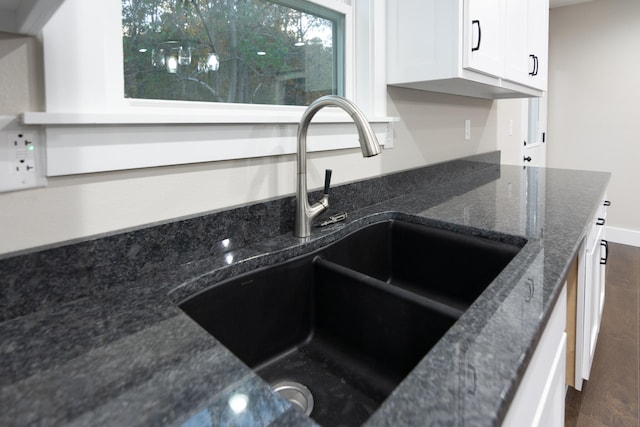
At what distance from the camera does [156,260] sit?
2.64 feet

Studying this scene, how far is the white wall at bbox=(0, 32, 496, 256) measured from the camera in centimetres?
64

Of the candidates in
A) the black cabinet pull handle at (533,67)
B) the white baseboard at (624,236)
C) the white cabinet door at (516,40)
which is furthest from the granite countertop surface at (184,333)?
the white baseboard at (624,236)

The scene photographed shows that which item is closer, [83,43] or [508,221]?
[83,43]

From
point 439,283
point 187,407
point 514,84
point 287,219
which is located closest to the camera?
point 187,407

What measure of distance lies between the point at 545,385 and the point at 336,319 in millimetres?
445

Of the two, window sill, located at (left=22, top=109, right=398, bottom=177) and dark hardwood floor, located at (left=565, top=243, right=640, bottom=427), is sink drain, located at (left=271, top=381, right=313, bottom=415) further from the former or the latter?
dark hardwood floor, located at (left=565, top=243, right=640, bottom=427)

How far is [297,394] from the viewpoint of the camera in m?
0.79

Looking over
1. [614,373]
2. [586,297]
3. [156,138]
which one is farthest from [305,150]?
[614,373]

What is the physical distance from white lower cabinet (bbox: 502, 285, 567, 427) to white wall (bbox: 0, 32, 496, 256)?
0.70 meters

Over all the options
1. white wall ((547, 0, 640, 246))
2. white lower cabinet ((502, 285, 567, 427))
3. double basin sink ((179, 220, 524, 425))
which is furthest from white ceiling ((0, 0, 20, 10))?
white wall ((547, 0, 640, 246))

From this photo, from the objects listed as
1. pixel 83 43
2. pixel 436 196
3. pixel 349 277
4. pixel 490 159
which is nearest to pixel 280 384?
pixel 349 277

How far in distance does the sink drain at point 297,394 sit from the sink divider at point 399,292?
25cm

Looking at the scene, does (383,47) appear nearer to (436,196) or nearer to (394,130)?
(394,130)

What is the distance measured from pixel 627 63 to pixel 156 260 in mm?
4575
